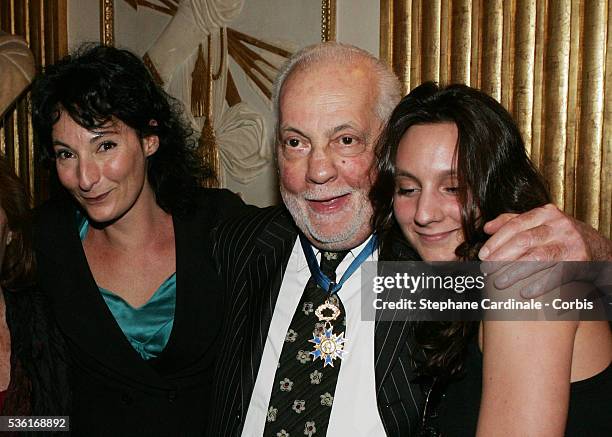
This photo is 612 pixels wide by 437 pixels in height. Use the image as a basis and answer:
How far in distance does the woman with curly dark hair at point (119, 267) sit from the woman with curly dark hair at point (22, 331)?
0.06 m

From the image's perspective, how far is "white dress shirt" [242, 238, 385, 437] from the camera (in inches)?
73.1

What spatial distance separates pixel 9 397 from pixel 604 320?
1.71 meters

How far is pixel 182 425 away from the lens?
2248 mm

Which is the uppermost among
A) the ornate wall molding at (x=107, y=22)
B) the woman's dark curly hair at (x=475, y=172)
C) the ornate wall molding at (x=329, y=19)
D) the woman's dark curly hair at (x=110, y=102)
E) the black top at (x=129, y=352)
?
the ornate wall molding at (x=107, y=22)

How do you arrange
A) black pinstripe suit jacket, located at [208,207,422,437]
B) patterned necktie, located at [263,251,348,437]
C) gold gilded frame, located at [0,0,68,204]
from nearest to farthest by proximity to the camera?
black pinstripe suit jacket, located at [208,207,422,437] < patterned necktie, located at [263,251,348,437] < gold gilded frame, located at [0,0,68,204]

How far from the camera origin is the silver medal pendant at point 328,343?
1939mm

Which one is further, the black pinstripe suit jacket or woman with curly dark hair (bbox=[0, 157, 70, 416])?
woman with curly dark hair (bbox=[0, 157, 70, 416])

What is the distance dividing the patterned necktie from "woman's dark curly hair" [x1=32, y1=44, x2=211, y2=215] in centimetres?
70

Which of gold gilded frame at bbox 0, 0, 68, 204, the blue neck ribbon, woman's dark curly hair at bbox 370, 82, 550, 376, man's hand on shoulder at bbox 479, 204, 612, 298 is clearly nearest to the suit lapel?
the blue neck ribbon

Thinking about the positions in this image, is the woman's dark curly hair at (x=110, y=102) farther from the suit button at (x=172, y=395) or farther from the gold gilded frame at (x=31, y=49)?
the gold gilded frame at (x=31, y=49)

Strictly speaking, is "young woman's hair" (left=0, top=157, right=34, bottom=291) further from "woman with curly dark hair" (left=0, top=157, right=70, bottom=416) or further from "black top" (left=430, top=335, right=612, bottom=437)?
"black top" (left=430, top=335, right=612, bottom=437)

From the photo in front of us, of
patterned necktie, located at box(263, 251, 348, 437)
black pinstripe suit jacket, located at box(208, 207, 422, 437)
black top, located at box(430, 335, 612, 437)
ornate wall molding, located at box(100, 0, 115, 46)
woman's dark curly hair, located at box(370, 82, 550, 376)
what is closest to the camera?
black top, located at box(430, 335, 612, 437)

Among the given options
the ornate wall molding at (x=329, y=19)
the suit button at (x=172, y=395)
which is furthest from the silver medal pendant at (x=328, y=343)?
the ornate wall molding at (x=329, y=19)

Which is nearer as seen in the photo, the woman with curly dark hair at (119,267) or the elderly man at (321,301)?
the elderly man at (321,301)
